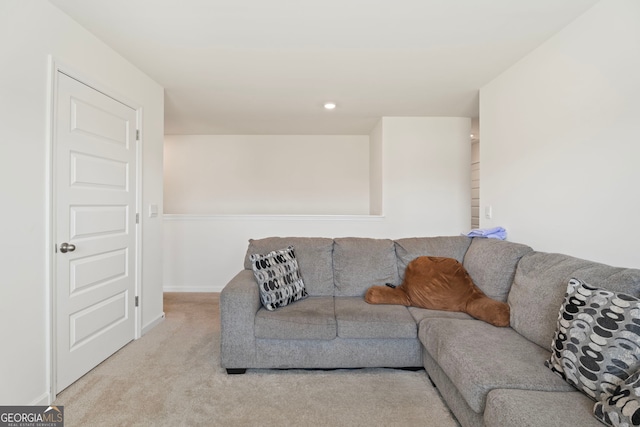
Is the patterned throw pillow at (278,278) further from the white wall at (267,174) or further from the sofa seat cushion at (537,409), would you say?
the white wall at (267,174)

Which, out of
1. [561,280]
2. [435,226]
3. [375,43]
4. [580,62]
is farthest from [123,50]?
[435,226]

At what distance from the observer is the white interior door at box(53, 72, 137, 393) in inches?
76.7

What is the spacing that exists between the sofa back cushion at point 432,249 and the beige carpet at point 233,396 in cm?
90

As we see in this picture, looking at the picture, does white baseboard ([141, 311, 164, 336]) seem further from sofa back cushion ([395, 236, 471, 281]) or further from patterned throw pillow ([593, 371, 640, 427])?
patterned throw pillow ([593, 371, 640, 427])

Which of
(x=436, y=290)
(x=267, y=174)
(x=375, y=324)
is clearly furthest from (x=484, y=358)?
(x=267, y=174)

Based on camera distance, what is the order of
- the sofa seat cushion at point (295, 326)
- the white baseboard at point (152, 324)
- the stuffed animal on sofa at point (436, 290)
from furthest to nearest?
the white baseboard at point (152, 324) < the stuffed animal on sofa at point (436, 290) < the sofa seat cushion at point (295, 326)

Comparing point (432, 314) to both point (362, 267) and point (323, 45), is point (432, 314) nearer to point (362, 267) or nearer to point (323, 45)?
point (362, 267)

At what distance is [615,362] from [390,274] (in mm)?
1599

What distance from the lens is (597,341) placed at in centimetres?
123

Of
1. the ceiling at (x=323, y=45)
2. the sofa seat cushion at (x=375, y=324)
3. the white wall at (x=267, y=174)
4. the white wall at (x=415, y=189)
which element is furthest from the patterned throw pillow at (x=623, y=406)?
the white wall at (x=267, y=174)

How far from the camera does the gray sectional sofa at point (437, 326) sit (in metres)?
1.30

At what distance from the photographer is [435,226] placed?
4.16 meters

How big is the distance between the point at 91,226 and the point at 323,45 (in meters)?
2.16

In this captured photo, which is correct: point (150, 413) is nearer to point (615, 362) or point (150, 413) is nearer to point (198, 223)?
point (615, 362)
